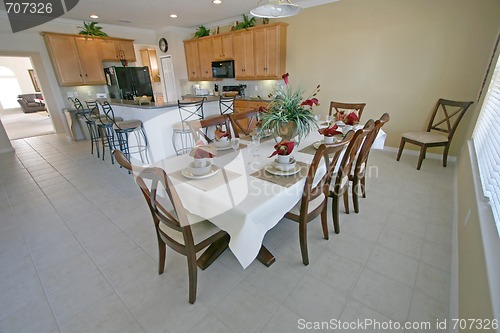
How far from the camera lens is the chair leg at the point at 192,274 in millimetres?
1431

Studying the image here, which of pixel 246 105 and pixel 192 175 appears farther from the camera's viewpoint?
pixel 246 105

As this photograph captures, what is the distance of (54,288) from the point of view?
167 cm

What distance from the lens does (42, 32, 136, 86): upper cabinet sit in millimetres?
5180

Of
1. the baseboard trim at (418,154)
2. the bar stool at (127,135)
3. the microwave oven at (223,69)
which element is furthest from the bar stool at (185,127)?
the baseboard trim at (418,154)

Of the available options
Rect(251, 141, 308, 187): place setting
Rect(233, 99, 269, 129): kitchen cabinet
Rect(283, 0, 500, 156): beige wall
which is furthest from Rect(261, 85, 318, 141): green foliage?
Rect(233, 99, 269, 129): kitchen cabinet

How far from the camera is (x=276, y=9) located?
2395 mm

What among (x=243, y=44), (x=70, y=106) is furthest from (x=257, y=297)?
(x=70, y=106)

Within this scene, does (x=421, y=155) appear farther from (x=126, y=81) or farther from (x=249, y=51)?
(x=126, y=81)

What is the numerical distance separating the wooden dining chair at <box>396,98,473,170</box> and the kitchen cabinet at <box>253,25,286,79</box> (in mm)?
2864

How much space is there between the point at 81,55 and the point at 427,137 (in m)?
7.37

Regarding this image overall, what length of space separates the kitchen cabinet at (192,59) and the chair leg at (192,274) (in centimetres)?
606

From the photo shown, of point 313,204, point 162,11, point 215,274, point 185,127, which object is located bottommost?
point 215,274

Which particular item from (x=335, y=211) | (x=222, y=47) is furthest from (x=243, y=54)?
(x=335, y=211)

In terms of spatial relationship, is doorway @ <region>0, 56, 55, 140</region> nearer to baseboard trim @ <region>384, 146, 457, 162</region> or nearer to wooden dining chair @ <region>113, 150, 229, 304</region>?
wooden dining chair @ <region>113, 150, 229, 304</region>
